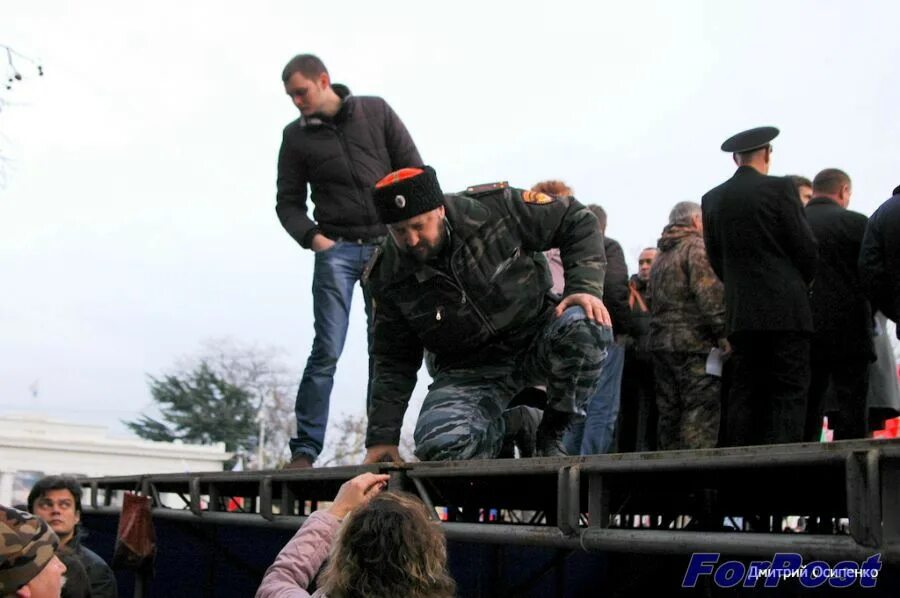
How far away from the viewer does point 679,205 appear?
286 inches

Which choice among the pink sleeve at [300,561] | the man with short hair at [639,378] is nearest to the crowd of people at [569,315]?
the pink sleeve at [300,561]

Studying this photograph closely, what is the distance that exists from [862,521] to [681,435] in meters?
3.85

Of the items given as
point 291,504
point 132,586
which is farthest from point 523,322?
point 132,586

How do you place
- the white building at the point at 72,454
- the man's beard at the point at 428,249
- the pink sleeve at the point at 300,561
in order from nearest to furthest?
the pink sleeve at the point at 300,561
the man's beard at the point at 428,249
the white building at the point at 72,454

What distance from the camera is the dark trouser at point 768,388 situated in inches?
223

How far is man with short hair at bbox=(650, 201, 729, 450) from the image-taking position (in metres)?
6.77

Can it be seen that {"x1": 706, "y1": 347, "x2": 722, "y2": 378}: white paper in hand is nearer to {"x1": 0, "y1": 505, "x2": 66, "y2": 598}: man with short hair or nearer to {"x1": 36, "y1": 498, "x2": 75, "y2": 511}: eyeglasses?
{"x1": 36, "y1": 498, "x2": 75, "y2": 511}: eyeglasses

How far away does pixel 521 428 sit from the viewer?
231 inches

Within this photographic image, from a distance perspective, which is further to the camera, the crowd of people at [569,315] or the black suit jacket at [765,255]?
the black suit jacket at [765,255]

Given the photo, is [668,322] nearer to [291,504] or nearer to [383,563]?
[291,504]

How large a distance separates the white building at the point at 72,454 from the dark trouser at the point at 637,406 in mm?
27925

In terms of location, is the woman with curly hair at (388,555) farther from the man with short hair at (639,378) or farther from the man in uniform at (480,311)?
the man with short hair at (639,378)

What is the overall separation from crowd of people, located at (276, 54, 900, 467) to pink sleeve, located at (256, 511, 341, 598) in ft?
5.25

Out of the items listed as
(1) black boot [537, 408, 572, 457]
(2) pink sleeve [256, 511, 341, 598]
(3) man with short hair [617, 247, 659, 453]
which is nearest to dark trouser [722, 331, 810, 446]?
(1) black boot [537, 408, 572, 457]
